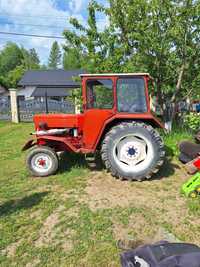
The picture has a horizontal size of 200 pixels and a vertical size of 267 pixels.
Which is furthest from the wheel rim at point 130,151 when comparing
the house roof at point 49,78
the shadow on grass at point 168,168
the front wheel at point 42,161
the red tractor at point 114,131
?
the house roof at point 49,78

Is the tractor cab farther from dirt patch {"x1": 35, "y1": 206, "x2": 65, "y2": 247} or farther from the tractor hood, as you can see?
dirt patch {"x1": 35, "y1": 206, "x2": 65, "y2": 247}

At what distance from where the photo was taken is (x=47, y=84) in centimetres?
3120

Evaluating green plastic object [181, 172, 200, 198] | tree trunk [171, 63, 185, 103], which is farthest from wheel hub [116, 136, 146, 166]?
tree trunk [171, 63, 185, 103]

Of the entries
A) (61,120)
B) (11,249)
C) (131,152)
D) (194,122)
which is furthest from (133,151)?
(194,122)

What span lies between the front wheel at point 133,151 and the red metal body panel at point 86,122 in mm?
212

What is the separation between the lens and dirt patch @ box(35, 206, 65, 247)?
9.90 feet

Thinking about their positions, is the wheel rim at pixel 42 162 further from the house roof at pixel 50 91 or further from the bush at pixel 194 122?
the house roof at pixel 50 91

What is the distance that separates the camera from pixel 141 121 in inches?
194

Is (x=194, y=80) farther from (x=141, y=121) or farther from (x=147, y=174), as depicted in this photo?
(x=147, y=174)

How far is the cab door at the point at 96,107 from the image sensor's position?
486 cm

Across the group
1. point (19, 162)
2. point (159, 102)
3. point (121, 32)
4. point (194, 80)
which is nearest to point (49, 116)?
point (19, 162)

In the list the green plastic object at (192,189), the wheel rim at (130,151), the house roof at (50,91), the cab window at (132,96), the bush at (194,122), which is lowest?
the green plastic object at (192,189)

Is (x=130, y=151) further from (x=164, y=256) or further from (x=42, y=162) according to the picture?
(x=164, y=256)

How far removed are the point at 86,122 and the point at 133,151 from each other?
1029mm
